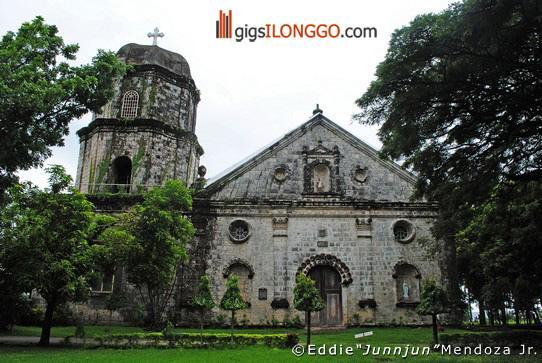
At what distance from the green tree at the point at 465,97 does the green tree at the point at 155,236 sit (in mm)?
9120

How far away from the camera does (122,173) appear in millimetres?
23062

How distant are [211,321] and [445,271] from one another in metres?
11.0

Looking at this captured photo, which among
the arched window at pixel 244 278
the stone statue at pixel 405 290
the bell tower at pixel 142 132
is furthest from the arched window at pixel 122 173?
the stone statue at pixel 405 290

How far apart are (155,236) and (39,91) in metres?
6.75

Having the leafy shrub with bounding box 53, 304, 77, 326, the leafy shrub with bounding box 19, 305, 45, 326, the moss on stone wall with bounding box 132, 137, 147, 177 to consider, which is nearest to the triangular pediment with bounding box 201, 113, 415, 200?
the moss on stone wall with bounding box 132, 137, 147, 177

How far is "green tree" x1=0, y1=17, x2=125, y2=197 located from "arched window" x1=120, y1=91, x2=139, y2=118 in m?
8.16

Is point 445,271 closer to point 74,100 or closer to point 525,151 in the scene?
point 525,151

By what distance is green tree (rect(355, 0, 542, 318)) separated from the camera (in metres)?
8.52

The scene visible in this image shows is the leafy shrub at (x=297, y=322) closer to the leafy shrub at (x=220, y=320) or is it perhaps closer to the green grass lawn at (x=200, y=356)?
the leafy shrub at (x=220, y=320)

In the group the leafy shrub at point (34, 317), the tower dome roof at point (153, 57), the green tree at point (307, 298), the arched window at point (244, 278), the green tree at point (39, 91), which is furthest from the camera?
the tower dome roof at point (153, 57)

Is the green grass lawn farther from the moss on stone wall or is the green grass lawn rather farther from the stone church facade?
the moss on stone wall

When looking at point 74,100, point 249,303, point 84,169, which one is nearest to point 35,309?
point 84,169

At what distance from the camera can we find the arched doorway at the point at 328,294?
20891mm

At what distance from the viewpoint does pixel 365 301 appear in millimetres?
20844
